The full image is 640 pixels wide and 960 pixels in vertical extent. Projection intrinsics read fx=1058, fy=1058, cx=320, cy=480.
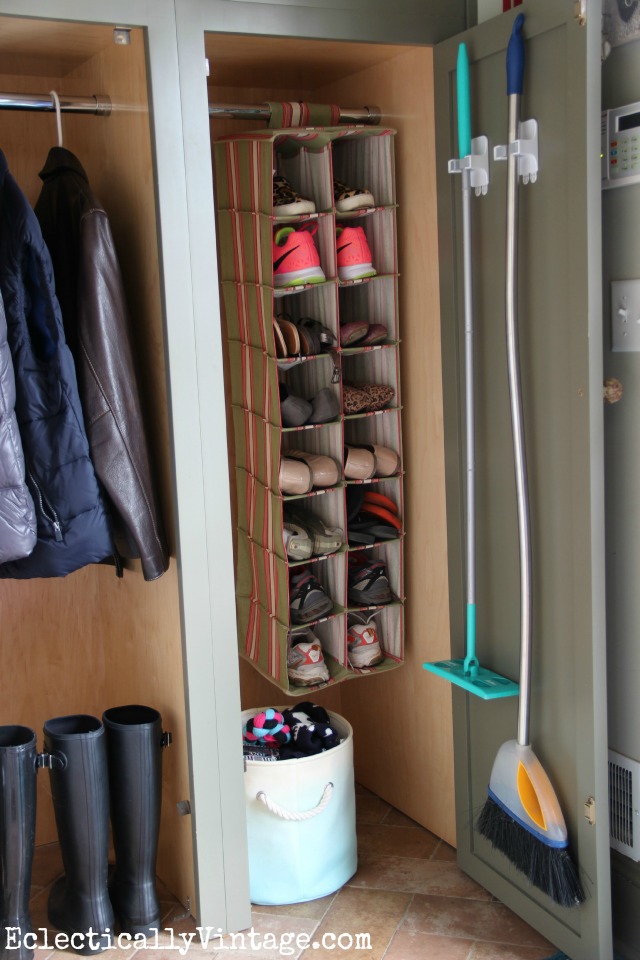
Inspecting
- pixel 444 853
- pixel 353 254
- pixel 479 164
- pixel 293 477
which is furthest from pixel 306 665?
pixel 479 164

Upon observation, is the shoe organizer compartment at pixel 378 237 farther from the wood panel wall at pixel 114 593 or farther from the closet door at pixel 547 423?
the wood panel wall at pixel 114 593

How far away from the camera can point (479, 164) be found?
2275 millimetres

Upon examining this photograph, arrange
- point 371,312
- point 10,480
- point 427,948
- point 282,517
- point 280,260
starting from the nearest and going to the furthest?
point 10,480, point 427,948, point 280,260, point 282,517, point 371,312

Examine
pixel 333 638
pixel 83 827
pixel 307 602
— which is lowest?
pixel 83 827

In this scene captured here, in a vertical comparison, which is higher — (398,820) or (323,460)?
(323,460)

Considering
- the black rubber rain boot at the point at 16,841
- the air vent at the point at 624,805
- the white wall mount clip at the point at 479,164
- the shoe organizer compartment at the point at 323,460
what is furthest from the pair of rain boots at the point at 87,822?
the white wall mount clip at the point at 479,164

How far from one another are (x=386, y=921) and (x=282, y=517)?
0.99 meters

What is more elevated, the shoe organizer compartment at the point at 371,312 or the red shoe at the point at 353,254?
the red shoe at the point at 353,254

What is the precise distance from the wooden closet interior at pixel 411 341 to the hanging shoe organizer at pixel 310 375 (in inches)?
1.8

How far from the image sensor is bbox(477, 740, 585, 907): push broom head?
2.19 m

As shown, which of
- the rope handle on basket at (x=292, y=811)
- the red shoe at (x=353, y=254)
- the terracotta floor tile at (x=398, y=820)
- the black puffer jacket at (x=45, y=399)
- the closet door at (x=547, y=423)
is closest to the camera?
the closet door at (x=547, y=423)

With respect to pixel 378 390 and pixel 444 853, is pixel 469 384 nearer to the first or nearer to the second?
pixel 378 390

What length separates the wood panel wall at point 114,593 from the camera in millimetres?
2309

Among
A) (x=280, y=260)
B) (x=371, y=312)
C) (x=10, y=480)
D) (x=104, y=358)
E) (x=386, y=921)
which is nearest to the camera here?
(x=10, y=480)
